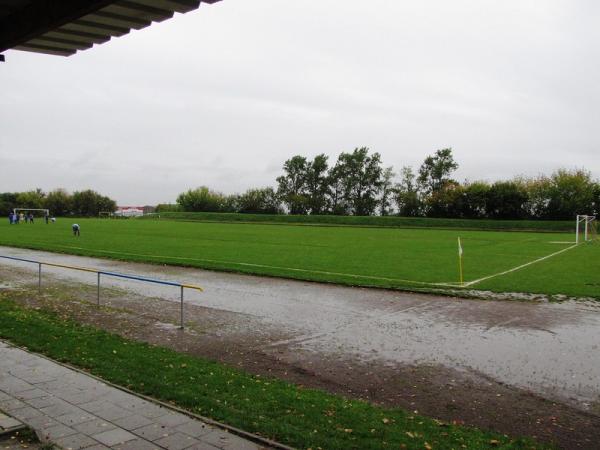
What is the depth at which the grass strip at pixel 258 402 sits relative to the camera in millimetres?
5230

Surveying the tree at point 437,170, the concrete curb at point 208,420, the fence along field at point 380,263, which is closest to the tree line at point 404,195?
the tree at point 437,170

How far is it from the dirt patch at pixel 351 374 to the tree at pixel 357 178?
90.6 meters

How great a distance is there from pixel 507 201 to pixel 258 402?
249 feet

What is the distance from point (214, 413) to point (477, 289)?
12.2m

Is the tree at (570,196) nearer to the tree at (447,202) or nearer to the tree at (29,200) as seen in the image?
the tree at (447,202)

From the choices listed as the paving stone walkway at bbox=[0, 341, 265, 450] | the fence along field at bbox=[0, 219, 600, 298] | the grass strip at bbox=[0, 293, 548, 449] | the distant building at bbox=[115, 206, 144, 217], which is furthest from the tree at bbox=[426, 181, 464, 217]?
the paving stone walkway at bbox=[0, 341, 265, 450]

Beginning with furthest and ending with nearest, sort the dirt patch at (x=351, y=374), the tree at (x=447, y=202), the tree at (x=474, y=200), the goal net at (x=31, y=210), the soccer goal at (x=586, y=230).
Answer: the tree at (x=447, y=202) < the tree at (x=474, y=200) < the goal net at (x=31, y=210) < the soccer goal at (x=586, y=230) < the dirt patch at (x=351, y=374)

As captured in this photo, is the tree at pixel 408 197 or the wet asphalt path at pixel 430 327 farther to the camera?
the tree at pixel 408 197

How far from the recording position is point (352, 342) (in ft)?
31.9

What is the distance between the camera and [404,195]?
301 feet

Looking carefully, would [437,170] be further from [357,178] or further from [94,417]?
[94,417]

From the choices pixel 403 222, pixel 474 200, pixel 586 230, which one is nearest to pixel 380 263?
pixel 586 230

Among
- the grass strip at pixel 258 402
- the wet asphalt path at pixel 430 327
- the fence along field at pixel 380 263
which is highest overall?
the fence along field at pixel 380 263

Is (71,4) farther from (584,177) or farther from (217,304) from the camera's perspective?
(584,177)
